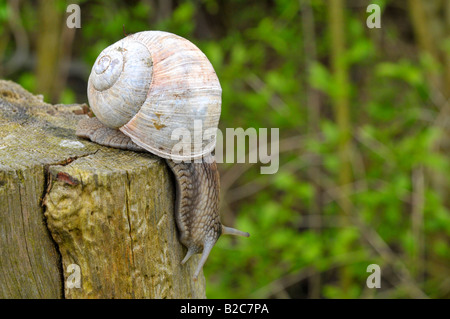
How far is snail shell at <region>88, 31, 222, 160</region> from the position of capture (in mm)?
1721

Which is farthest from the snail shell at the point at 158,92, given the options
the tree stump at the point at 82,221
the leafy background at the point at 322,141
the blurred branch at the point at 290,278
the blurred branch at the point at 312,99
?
the blurred branch at the point at 312,99

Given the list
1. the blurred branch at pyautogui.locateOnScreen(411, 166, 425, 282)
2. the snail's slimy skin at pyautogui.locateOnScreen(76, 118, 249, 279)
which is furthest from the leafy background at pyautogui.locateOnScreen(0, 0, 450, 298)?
the snail's slimy skin at pyautogui.locateOnScreen(76, 118, 249, 279)

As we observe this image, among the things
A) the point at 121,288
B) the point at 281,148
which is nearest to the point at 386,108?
the point at 281,148

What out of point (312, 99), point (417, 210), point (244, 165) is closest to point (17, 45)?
point (244, 165)

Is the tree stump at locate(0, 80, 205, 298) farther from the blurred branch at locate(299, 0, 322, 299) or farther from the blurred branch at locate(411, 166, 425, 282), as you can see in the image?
the blurred branch at locate(411, 166, 425, 282)

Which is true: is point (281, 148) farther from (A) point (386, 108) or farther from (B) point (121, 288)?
(B) point (121, 288)

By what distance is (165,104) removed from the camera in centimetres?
173

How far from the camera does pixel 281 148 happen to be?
3.73m

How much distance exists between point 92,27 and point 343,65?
190cm

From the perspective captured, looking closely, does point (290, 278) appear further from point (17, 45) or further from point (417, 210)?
point (17, 45)

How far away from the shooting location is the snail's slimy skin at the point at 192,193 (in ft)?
5.85

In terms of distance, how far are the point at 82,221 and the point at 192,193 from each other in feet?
1.37

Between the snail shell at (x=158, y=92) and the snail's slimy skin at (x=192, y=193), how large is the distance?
2.2 inches

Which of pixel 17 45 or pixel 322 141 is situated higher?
pixel 17 45
